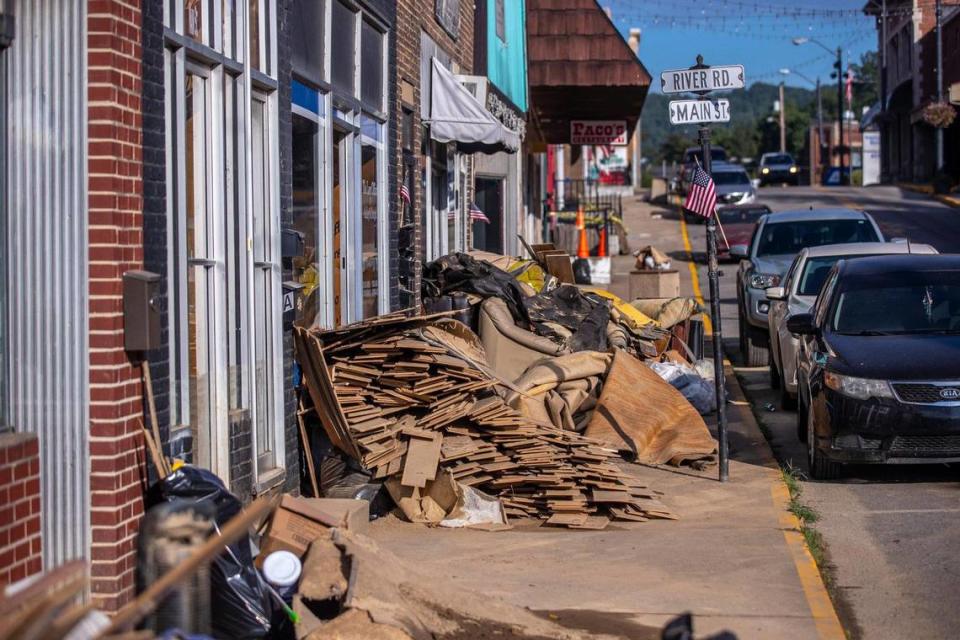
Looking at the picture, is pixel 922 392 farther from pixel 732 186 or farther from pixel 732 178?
pixel 732 178

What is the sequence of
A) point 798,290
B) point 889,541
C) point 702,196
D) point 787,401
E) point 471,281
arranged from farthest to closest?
point 798,290 < point 787,401 < point 471,281 < point 702,196 < point 889,541

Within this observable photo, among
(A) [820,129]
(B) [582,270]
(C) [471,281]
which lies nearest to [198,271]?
(C) [471,281]

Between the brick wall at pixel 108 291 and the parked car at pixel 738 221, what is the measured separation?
91.5 feet

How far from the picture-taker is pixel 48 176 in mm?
5664

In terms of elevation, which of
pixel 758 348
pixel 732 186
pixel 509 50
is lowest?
pixel 758 348

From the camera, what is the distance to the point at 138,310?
579 cm

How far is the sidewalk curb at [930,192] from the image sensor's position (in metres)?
46.7

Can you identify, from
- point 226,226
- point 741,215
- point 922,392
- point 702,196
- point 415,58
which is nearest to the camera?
point 226,226

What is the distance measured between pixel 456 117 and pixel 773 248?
633cm

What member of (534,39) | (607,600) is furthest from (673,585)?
(534,39)

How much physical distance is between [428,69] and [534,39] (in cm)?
761

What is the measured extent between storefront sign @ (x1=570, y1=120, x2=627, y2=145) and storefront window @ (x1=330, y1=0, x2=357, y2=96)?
55.8 feet

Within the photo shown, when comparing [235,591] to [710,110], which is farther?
[710,110]

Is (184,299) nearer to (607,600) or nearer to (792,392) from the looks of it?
(607,600)
